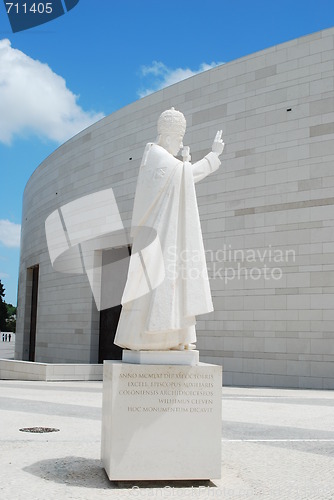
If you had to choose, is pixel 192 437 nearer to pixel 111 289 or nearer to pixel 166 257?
pixel 166 257

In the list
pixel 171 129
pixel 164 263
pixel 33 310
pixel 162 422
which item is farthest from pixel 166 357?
pixel 33 310

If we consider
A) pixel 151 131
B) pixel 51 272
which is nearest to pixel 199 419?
pixel 151 131

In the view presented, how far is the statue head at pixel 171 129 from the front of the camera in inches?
260

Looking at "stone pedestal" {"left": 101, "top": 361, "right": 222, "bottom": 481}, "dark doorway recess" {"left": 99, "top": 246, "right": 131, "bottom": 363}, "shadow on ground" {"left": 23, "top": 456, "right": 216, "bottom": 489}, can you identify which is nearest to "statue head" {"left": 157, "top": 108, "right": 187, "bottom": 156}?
"stone pedestal" {"left": 101, "top": 361, "right": 222, "bottom": 481}

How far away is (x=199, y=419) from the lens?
228 inches

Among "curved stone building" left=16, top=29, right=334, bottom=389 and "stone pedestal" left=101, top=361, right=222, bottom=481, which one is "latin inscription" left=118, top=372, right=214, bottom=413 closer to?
"stone pedestal" left=101, top=361, right=222, bottom=481

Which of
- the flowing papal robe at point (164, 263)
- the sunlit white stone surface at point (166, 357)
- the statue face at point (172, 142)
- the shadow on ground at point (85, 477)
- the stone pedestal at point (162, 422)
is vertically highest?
the statue face at point (172, 142)

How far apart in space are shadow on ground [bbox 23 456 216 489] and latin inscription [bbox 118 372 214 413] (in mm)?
684

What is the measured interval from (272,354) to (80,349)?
9.80 m

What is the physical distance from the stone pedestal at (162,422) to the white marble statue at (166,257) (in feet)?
1.20

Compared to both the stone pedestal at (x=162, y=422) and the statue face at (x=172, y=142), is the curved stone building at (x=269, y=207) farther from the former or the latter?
the stone pedestal at (x=162, y=422)

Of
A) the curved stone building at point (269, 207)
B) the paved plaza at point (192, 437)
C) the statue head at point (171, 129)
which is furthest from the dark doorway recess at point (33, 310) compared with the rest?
the statue head at point (171, 129)

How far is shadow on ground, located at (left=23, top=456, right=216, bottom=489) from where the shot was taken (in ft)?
18.4

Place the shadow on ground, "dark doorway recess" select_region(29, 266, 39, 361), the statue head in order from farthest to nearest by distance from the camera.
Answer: "dark doorway recess" select_region(29, 266, 39, 361)
the statue head
the shadow on ground
